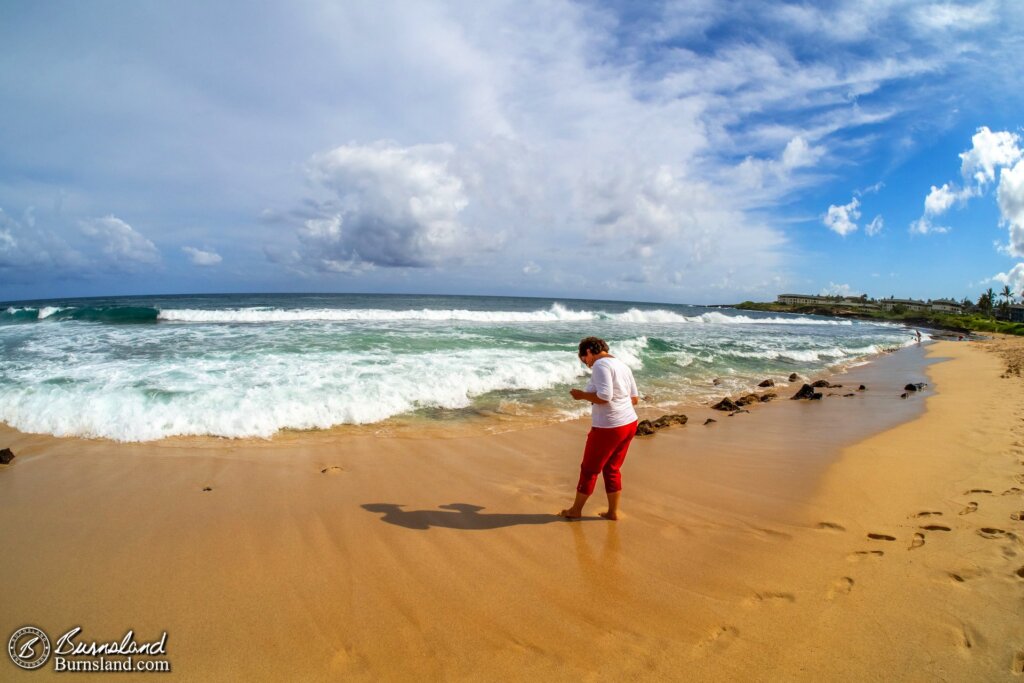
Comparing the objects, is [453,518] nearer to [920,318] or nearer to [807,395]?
[807,395]

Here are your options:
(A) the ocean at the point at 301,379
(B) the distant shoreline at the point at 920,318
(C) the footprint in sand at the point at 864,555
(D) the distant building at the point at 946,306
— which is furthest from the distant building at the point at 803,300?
(C) the footprint in sand at the point at 864,555

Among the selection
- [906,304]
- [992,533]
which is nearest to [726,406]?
[992,533]

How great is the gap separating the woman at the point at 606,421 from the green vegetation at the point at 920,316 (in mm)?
68370

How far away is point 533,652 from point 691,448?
5.16m

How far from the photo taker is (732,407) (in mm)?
9961

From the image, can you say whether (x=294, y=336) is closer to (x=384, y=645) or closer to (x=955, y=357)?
(x=384, y=645)

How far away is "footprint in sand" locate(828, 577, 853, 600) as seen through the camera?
3.08 m

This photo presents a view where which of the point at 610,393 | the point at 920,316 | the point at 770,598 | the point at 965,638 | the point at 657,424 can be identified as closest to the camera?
the point at 965,638

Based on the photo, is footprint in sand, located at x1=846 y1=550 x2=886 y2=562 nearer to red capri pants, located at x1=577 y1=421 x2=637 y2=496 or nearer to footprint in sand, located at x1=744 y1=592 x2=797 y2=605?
footprint in sand, located at x1=744 y1=592 x2=797 y2=605

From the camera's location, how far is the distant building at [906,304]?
102812 mm

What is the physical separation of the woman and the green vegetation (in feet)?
224

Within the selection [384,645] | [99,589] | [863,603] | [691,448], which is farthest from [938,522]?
[99,589]

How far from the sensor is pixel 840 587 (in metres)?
3.16

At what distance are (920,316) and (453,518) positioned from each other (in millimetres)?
102694
